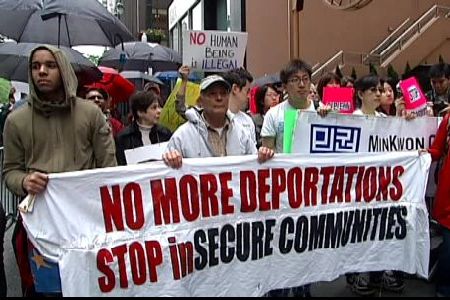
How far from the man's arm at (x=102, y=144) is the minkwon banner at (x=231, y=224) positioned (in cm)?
12

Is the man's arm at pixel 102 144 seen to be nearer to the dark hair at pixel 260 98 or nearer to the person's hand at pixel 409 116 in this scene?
the person's hand at pixel 409 116

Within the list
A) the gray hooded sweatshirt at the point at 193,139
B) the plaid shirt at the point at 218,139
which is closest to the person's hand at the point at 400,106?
the plaid shirt at the point at 218,139

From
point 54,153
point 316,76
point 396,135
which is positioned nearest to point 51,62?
point 54,153

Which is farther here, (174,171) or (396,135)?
(396,135)

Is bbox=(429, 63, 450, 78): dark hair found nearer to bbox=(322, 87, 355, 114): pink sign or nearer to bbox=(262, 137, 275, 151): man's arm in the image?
bbox=(322, 87, 355, 114): pink sign

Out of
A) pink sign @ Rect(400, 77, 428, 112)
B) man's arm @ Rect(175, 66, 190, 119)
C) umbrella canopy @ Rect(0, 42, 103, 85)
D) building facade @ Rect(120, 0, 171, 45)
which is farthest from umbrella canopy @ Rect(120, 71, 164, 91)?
building facade @ Rect(120, 0, 171, 45)

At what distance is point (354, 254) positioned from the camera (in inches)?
167

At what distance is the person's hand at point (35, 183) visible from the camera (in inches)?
127

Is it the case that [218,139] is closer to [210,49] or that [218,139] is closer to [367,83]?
[367,83]

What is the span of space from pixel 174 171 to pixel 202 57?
2.55m

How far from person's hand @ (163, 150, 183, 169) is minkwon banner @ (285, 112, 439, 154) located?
4.00 ft

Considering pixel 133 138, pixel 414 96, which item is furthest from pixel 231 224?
pixel 414 96

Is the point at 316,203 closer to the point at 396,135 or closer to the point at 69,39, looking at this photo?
the point at 396,135

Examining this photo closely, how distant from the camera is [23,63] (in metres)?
7.34
